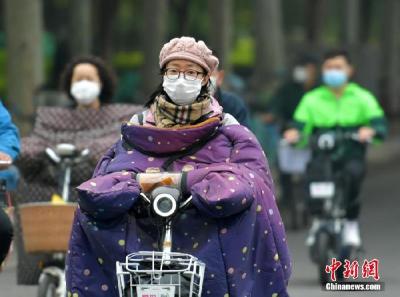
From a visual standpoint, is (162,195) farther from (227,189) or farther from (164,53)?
(164,53)

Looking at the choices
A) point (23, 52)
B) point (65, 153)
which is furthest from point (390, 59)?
point (65, 153)

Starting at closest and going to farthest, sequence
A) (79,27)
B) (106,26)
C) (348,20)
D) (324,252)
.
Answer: (324,252) < (79,27) < (106,26) < (348,20)

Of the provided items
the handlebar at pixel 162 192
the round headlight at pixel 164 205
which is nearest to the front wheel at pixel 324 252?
the handlebar at pixel 162 192

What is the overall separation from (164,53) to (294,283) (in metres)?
6.27

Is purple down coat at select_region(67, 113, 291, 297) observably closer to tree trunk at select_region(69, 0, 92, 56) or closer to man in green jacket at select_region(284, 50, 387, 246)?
man in green jacket at select_region(284, 50, 387, 246)

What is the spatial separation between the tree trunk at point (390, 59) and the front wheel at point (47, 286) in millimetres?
30590

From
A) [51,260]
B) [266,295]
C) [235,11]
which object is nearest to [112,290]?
[266,295]

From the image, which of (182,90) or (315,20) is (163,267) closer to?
(182,90)

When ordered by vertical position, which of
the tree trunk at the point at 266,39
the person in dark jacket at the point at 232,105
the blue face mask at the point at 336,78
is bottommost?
the person in dark jacket at the point at 232,105

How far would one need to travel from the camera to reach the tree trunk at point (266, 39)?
31.5 meters

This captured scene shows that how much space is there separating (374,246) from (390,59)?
2557cm

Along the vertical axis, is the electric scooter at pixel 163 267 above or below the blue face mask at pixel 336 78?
below

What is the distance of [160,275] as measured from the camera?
6.57 m

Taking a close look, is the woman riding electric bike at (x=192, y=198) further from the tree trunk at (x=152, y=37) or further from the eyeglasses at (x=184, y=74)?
the tree trunk at (x=152, y=37)
